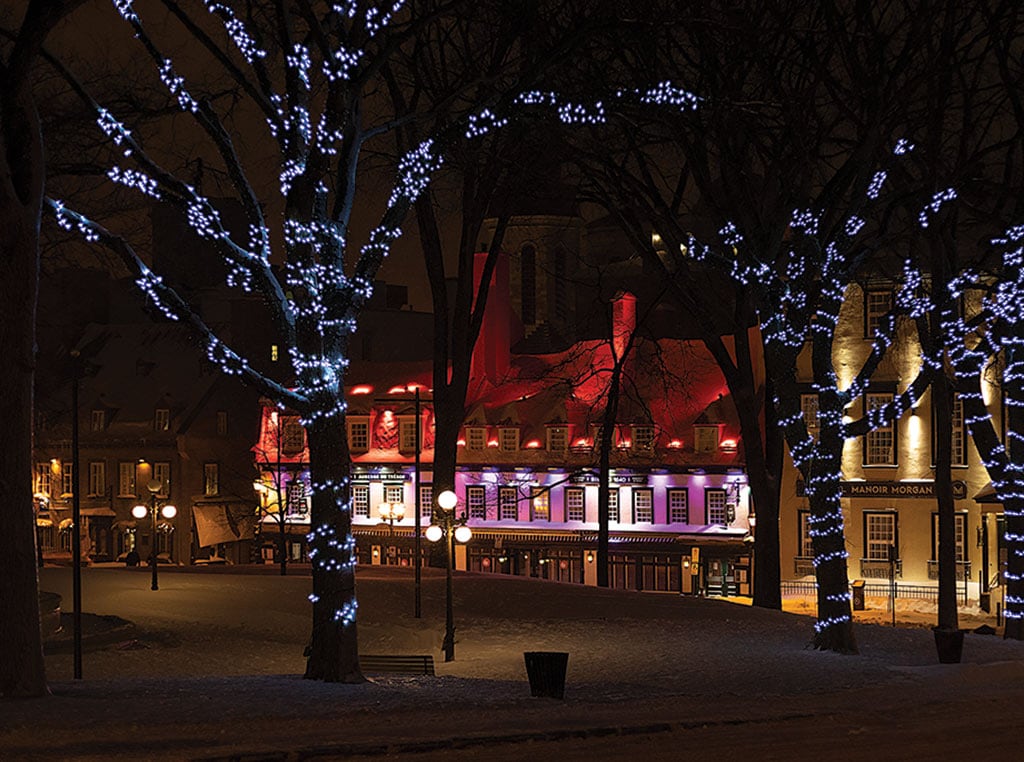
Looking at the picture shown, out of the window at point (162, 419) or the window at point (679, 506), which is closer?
the window at point (679, 506)

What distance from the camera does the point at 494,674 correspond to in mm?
19234

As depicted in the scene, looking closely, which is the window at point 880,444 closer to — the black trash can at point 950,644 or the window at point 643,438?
the window at point 643,438

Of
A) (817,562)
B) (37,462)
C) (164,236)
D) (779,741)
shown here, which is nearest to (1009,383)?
(817,562)

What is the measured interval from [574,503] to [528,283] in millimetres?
19442

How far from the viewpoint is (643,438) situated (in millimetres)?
49250

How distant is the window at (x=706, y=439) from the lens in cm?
4775

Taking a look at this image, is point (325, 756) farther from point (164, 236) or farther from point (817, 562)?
point (164, 236)

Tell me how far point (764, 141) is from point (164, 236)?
2366 centimetres

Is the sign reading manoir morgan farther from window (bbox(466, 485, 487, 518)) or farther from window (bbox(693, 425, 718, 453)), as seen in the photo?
window (bbox(466, 485, 487, 518))

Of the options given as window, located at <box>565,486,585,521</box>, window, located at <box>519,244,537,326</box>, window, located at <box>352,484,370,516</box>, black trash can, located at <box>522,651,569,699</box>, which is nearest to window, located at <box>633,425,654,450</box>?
window, located at <box>565,486,585,521</box>

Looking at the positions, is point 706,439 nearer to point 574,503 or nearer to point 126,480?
point 574,503

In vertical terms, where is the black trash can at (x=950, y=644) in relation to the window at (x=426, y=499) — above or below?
below

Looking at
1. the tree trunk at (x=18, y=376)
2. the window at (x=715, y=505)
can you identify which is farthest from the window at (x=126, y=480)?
the tree trunk at (x=18, y=376)

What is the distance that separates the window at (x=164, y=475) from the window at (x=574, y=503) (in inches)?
799
